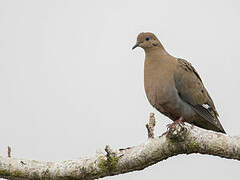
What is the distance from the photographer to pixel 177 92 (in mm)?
5480

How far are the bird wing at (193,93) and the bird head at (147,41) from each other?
1.51 ft

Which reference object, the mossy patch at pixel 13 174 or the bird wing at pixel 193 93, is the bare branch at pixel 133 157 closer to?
the mossy patch at pixel 13 174

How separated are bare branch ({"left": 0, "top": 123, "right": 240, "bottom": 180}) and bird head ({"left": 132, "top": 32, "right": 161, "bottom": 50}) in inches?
97.4

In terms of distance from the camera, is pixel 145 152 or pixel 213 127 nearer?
pixel 145 152

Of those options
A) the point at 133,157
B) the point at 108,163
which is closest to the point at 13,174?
the point at 108,163

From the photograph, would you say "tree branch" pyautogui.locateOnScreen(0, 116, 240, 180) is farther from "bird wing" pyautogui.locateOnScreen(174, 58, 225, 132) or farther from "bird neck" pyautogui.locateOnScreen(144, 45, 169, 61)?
"bird neck" pyautogui.locateOnScreen(144, 45, 169, 61)

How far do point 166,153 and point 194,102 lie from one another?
2.05 metres

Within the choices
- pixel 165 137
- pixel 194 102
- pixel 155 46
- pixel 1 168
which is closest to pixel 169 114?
pixel 194 102

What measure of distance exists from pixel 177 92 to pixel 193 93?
0.28 meters

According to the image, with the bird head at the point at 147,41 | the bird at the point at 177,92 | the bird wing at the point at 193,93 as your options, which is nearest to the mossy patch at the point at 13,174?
the bird at the point at 177,92

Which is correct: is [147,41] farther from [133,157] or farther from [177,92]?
[133,157]

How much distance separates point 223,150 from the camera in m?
3.46

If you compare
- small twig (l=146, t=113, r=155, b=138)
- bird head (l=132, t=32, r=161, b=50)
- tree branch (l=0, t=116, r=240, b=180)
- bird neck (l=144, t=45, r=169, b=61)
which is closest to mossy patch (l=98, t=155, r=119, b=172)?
tree branch (l=0, t=116, r=240, b=180)

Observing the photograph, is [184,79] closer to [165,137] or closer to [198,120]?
[198,120]
